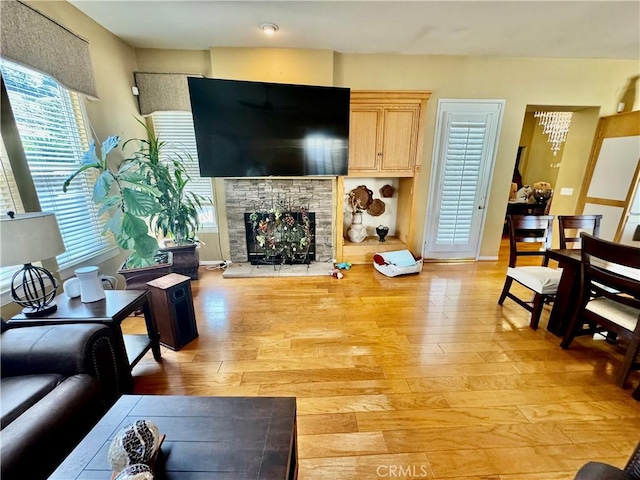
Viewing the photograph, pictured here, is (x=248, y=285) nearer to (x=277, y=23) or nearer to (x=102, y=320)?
(x=102, y=320)

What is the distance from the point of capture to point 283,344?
86.0 inches

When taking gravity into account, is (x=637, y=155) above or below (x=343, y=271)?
above

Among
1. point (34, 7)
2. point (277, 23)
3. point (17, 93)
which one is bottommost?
point (17, 93)

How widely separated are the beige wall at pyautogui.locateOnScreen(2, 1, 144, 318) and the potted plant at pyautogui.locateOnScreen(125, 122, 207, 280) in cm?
32


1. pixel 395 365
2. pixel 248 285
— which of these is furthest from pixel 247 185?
pixel 395 365

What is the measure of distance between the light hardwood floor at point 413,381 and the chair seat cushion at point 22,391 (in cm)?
60

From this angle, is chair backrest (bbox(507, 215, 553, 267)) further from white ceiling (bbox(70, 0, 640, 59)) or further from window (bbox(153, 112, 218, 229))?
window (bbox(153, 112, 218, 229))

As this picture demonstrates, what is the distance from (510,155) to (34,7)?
5076 millimetres

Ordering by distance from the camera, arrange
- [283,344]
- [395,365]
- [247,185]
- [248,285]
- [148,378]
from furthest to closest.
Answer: [247,185], [248,285], [283,344], [395,365], [148,378]

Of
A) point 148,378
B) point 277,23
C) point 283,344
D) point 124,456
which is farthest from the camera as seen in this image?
point 277,23

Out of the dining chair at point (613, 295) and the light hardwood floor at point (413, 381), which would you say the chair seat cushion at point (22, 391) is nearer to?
the light hardwood floor at point (413, 381)

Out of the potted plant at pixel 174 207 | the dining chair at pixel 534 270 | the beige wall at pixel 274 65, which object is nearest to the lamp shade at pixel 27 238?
the potted plant at pixel 174 207

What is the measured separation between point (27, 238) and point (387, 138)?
11.3 feet

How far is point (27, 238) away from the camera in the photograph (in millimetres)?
1347
